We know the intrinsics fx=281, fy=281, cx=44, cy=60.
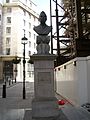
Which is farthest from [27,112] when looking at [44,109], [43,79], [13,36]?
[13,36]

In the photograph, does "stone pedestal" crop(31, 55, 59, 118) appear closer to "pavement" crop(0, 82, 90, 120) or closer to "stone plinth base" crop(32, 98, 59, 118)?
"stone plinth base" crop(32, 98, 59, 118)

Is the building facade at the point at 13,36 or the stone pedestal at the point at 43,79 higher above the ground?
the building facade at the point at 13,36

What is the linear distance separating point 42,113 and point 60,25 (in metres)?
21.2

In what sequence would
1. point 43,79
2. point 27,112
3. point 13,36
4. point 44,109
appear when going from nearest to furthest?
point 44,109
point 43,79
point 27,112
point 13,36

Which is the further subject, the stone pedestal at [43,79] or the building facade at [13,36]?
the building facade at [13,36]

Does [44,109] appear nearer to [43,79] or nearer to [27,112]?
[43,79]

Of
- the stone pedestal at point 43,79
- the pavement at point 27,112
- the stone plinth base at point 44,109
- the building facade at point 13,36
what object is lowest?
the pavement at point 27,112

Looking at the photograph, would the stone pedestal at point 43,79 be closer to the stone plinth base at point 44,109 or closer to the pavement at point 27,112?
the stone plinth base at point 44,109

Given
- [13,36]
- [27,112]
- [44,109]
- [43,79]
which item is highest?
[13,36]

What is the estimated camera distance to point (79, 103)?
46.2 feet

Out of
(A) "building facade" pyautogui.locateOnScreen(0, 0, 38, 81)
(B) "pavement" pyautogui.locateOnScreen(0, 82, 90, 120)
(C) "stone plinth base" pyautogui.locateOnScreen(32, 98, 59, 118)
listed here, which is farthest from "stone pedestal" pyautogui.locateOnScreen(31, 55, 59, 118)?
(A) "building facade" pyautogui.locateOnScreen(0, 0, 38, 81)

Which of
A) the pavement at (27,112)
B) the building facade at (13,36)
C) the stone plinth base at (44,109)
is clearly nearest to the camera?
the stone plinth base at (44,109)

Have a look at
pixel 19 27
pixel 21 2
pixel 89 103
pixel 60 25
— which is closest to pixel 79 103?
pixel 89 103

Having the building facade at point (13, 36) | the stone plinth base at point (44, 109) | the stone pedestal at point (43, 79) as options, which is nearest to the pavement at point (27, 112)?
the stone plinth base at point (44, 109)
